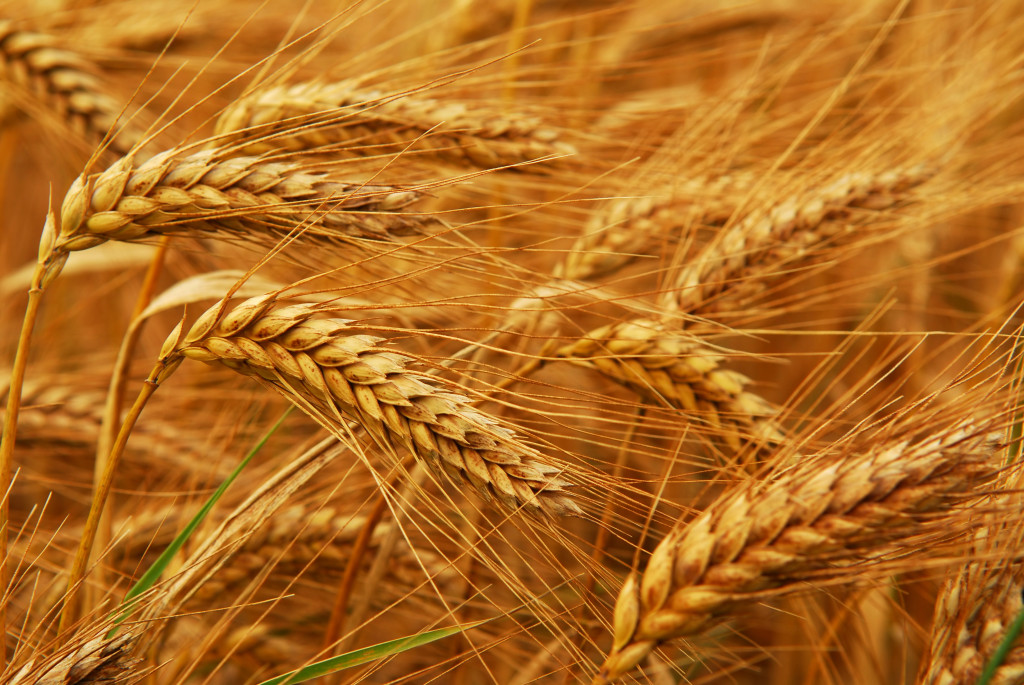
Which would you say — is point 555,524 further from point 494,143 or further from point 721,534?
point 494,143

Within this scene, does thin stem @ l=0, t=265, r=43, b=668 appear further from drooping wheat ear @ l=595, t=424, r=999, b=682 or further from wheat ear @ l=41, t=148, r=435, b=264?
drooping wheat ear @ l=595, t=424, r=999, b=682

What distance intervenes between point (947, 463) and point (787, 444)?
0.53ft

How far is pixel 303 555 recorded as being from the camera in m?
1.22

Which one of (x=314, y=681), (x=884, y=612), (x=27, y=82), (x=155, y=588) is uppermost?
(x=27, y=82)

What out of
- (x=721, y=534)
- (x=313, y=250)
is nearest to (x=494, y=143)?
(x=313, y=250)

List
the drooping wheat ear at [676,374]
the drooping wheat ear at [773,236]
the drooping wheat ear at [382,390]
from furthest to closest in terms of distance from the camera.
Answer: the drooping wheat ear at [773,236] → the drooping wheat ear at [676,374] → the drooping wheat ear at [382,390]

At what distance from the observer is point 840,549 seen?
670 mm

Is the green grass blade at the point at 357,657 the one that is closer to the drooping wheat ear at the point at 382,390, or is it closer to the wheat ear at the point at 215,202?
the drooping wheat ear at the point at 382,390

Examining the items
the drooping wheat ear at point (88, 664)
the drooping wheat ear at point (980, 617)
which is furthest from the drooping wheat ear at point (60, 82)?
the drooping wheat ear at point (980, 617)

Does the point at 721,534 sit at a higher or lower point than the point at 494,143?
lower

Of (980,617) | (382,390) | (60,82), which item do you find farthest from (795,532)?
(60,82)

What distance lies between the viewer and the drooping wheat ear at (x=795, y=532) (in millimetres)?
666

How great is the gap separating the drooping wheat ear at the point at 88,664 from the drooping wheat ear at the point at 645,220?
2.59 ft

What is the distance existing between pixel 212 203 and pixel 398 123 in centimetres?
40
